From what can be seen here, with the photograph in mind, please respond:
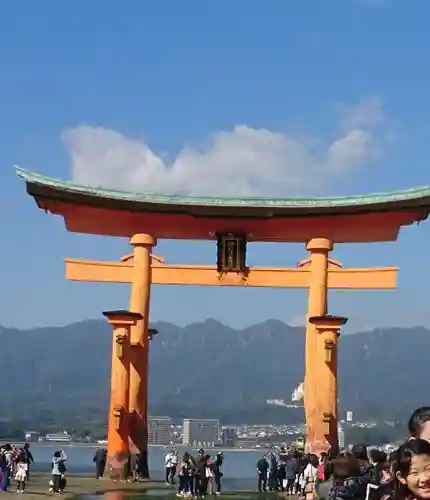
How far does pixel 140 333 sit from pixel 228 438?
61.2 meters

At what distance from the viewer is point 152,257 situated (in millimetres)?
22281

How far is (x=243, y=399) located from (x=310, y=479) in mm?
171397

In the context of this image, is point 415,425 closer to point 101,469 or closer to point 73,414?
point 101,469

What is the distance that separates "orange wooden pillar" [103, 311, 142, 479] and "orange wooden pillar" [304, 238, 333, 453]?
4.10 metres

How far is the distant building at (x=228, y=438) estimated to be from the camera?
259 ft

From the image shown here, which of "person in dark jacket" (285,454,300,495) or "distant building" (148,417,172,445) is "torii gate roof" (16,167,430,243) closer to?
"person in dark jacket" (285,454,300,495)

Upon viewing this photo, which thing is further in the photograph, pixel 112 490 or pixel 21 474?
pixel 112 490

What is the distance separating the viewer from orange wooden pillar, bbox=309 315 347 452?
20.4m

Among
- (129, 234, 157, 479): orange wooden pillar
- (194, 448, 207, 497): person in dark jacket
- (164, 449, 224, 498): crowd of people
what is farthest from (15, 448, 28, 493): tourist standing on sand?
(129, 234, 157, 479): orange wooden pillar

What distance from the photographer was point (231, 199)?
22.0 m

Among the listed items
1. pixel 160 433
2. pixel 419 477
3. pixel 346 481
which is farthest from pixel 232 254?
pixel 160 433

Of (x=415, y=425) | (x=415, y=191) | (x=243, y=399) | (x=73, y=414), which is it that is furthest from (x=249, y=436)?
(x=243, y=399)

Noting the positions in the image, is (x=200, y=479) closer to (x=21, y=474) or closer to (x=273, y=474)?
(x=273, y=474)

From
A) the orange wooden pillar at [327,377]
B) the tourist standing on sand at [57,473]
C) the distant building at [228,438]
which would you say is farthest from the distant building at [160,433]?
the tourist standing on sand at [57,473]
